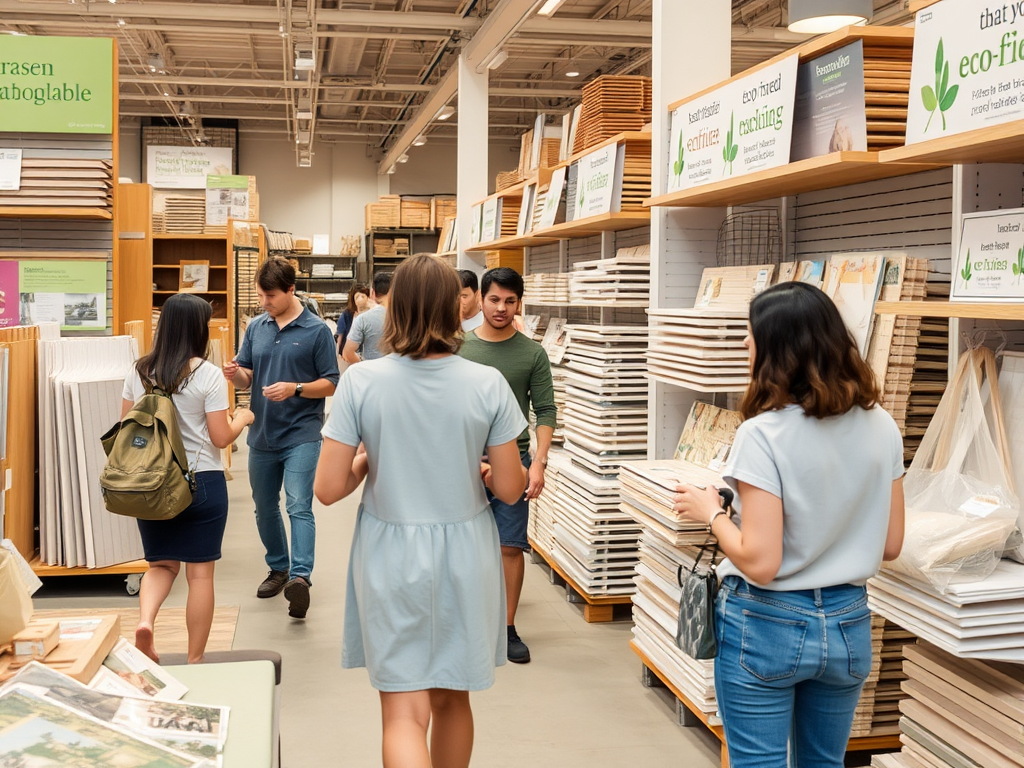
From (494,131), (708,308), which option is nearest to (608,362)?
(708,308)

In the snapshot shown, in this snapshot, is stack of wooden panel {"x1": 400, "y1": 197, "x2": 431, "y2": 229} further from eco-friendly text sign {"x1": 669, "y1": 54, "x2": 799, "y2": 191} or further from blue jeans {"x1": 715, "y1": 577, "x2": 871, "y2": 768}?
blue jeans {"x1": 715, "y1": 577, "x2": 871, "y2": 768}

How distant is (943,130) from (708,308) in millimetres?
1527

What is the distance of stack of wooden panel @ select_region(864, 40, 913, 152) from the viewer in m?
2.93

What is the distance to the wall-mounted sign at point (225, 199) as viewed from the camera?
39.6ft

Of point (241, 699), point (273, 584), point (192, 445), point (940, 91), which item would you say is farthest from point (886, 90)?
point (273, 584)

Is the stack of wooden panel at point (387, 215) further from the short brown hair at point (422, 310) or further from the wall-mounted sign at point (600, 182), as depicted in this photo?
the short brown hair at point (422, 310)

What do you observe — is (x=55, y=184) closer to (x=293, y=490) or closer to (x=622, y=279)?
(x=293, y=490)

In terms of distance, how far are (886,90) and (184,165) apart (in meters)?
18.0

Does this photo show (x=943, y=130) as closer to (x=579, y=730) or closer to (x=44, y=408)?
(x=579, y=730)

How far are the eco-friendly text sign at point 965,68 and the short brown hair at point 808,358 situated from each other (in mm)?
654

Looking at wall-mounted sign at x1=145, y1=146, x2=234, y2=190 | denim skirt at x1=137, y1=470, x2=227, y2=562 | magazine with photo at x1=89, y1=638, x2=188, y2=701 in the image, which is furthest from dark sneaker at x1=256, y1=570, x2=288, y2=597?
wall-mounted sign at x1=145, y1=146, x2=234, y2=190

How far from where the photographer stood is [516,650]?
459cm

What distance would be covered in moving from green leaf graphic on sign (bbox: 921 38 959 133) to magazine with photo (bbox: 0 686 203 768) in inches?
84.8

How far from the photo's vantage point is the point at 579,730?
3.83m
